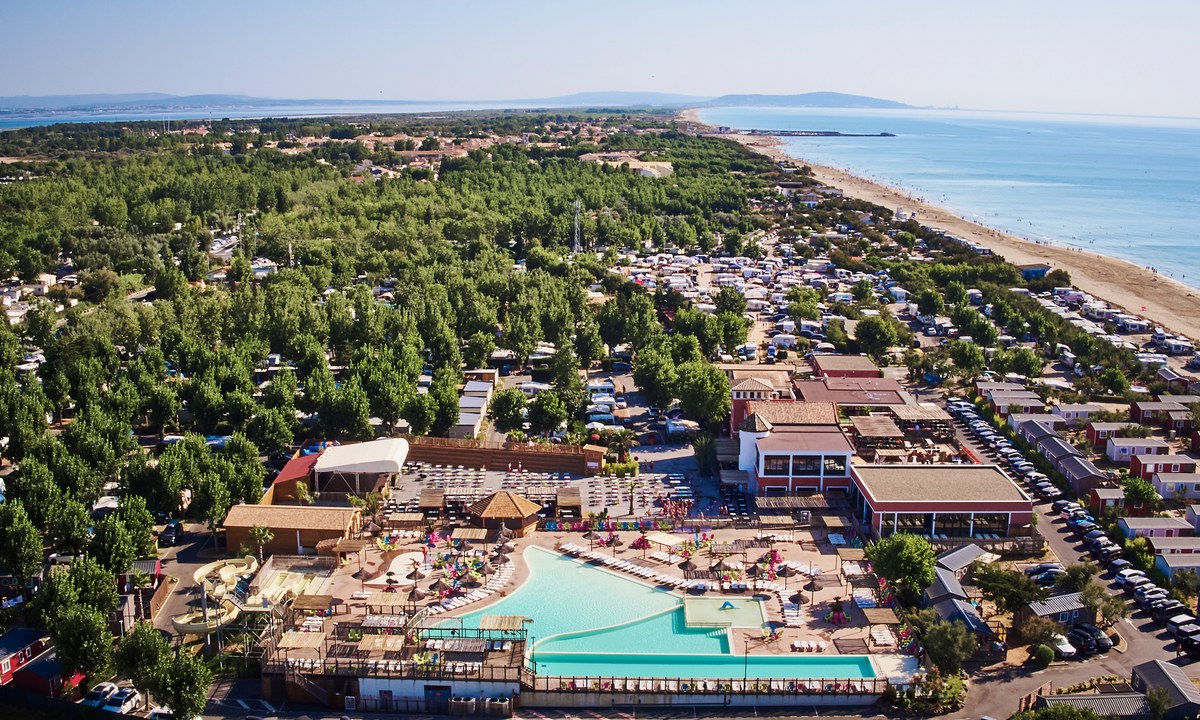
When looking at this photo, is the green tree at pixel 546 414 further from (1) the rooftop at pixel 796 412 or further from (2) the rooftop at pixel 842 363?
(2) the rooftop at pixel 842 363

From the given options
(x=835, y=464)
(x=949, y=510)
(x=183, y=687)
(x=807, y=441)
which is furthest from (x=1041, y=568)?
(x=183, y=687)

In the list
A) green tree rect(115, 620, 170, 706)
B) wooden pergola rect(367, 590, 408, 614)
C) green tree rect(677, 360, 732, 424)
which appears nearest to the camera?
green tree rect(115, 620, 170, 706)

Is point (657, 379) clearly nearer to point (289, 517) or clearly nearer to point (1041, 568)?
point (289, 517)

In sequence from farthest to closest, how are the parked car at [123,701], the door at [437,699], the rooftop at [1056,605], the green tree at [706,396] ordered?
the green tree at [706,396], the rooftop at [1056,605], the door at [437,699], the parked car at [123,701]

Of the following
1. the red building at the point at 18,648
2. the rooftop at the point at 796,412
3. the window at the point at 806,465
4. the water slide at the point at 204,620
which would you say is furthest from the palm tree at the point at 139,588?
the rooftop at the point at 796,412

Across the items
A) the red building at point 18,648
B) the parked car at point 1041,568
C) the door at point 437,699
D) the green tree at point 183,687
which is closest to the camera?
the green tree at point 183,687

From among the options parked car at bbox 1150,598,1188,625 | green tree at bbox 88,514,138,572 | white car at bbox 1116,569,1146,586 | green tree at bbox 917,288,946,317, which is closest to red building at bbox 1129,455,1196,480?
white car at bbox 1116,569,1146,586

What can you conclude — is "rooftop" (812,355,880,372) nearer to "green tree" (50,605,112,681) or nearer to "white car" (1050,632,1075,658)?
"white car" (1050,632,1075,658)
